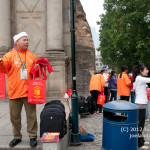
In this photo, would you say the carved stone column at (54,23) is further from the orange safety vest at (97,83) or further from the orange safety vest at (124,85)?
the orange safety vest at (124,85)

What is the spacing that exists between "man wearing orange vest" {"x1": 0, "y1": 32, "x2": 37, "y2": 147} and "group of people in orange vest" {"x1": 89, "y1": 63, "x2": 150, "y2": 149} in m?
2.17

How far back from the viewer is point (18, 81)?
13.6 feet

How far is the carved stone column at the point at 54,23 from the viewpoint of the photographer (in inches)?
399

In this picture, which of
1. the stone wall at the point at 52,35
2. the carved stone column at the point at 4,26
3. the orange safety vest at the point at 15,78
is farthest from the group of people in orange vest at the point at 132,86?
the carved stone column at the point at 4,26

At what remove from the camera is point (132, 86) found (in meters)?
8.04

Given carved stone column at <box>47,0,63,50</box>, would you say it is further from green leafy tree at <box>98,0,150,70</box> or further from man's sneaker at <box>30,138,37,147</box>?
green leafy tree at <box>98,0,150,70</box>

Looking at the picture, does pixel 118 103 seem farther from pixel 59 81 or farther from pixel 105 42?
pixel 105 42

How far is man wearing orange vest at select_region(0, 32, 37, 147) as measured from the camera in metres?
4.12

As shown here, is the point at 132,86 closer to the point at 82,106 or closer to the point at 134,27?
the point at 82,106

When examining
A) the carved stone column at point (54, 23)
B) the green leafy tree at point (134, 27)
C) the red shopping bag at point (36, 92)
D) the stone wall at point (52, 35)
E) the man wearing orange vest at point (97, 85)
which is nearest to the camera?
the red shopping bag at point (36, 92)

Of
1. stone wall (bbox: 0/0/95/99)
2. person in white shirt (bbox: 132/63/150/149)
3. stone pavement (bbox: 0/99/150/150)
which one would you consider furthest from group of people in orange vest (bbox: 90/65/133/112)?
person in white shirt (bbox: 132/63/150/149)

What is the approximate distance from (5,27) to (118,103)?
7545 mm

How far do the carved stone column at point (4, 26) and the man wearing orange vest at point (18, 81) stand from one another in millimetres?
6217

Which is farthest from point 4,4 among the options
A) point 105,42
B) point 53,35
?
point 105,42
